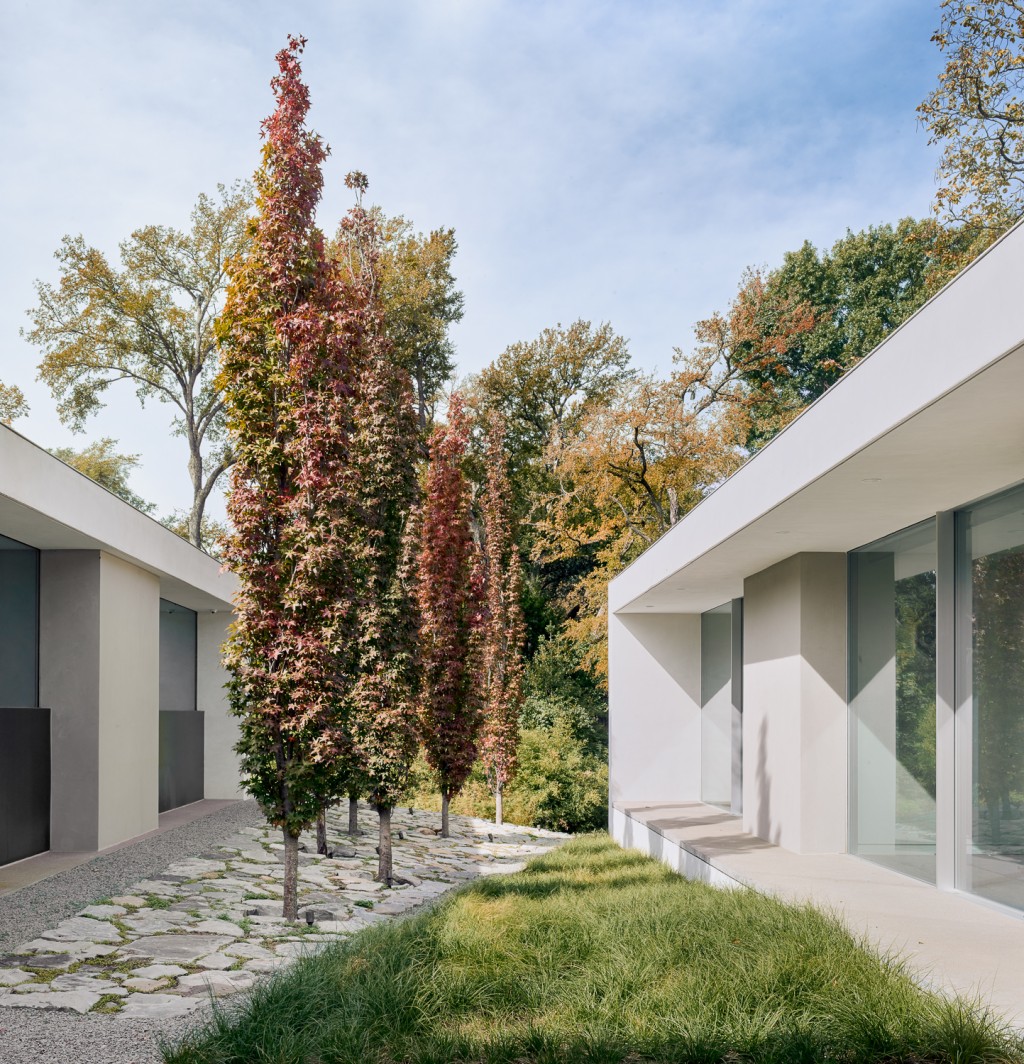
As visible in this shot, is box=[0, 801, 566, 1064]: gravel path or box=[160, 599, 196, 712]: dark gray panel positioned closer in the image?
box=[0, 801, 566, 1064]: gravel path

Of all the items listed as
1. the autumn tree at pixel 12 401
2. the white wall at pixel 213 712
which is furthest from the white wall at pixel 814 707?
the autumn tree at pixel 12 401

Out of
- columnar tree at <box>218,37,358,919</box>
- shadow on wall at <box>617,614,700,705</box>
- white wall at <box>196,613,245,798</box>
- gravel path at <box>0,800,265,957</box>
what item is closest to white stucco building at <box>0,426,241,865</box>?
gravel path at <box>0,800,265,957</box>

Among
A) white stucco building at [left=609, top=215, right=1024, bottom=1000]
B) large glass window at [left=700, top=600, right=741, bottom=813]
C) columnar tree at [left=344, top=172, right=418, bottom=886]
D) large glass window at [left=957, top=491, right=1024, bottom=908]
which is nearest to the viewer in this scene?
white stucco building at [left=609, top=215, right=1024, bottom=1000]

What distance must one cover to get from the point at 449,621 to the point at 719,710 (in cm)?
454

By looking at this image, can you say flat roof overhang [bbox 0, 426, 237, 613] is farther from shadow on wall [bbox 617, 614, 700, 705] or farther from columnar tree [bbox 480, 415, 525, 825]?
shadow on wall [bbox 617, 614, 700, 705]

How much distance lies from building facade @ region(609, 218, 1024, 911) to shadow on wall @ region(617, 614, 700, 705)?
10.1 ft

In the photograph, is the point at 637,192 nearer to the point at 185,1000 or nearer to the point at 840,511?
the point at 840,511

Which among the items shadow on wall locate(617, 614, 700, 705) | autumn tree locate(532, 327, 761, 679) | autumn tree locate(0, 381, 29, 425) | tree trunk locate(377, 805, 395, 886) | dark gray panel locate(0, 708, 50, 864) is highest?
autumn tree locate(0, 381, 29, 425)

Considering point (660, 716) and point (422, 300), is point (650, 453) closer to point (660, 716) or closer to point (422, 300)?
point (422, 300)

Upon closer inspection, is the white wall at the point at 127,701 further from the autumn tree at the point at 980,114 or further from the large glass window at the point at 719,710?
the autumn tree at the point at 980,114

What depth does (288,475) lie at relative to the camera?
945cm

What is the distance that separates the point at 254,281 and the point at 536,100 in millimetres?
11860

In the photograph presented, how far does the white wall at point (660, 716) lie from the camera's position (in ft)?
58.4

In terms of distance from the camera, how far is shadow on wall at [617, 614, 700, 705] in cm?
1791
